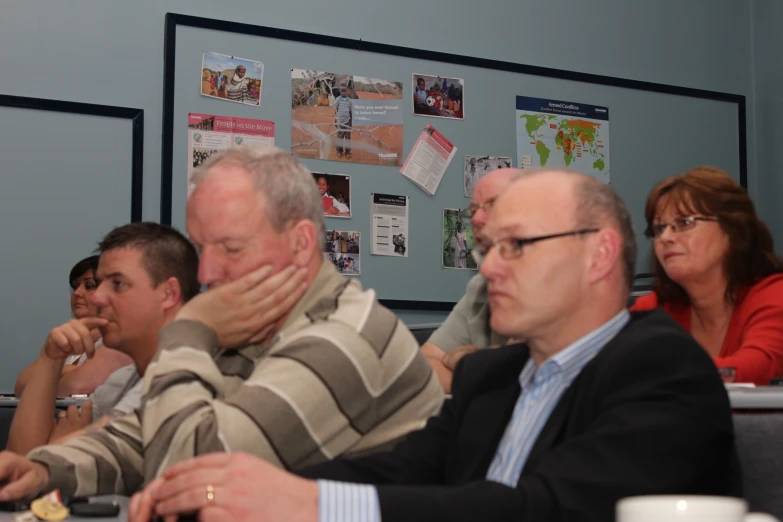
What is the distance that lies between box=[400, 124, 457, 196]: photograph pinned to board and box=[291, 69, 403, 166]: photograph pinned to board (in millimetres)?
68

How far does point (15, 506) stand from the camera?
1432mm

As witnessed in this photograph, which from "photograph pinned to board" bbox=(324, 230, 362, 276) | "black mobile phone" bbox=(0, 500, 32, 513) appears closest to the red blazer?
"black mobile phone" bbox=(0, 500, 32, 513)

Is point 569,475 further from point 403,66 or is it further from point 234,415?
point 403,66

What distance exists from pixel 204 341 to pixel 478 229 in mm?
1358

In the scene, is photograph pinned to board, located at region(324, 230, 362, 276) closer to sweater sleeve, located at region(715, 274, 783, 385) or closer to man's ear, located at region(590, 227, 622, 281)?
sweater sleeve, located at region(715, 274, 783, 385)

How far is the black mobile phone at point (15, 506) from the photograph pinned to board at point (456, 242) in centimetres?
288

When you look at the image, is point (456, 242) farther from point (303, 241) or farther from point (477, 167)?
point (303, 241)

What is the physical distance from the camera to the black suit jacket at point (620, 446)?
1001 millimetres

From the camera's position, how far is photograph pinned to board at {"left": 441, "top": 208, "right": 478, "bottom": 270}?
4199 mm

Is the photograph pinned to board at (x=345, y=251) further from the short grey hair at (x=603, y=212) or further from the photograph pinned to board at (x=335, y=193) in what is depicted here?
the short grey hair at (x=603, y=212)

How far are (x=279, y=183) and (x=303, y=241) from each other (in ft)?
0.37

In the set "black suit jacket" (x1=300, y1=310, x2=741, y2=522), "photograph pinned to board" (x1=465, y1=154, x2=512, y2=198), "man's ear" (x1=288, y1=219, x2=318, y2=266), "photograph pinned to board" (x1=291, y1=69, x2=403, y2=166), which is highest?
"photograph pinned to board" (x1=291, y1=69, x2=403, y2=166)

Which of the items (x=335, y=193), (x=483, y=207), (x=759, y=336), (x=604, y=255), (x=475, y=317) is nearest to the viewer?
(x=604, y=255)

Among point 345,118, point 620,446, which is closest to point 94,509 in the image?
point 620,446
